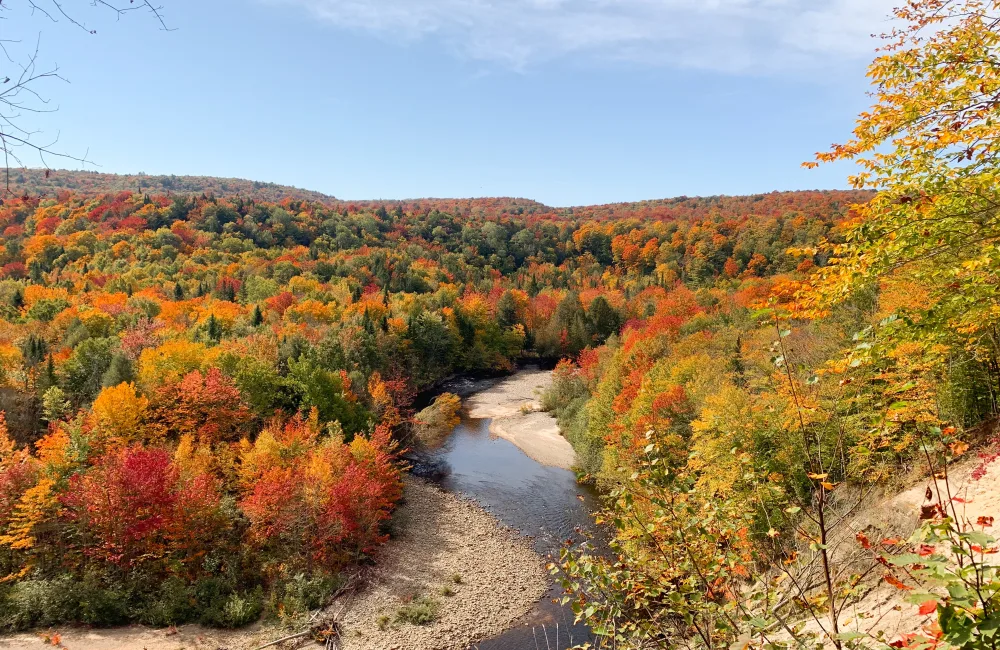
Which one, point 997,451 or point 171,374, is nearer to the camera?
point 997,451

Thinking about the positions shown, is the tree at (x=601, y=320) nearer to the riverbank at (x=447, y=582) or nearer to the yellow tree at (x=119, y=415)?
the riverbank at (x=447, y=582)

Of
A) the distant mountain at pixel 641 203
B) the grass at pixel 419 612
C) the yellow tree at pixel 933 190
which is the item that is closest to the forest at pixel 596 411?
the yellow tree at pixel 933 190

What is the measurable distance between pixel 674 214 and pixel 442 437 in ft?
413

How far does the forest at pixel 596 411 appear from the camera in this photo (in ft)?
16.1

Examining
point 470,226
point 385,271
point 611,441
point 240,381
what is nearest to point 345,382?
point 240,381

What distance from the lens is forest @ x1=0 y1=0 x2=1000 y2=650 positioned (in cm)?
490

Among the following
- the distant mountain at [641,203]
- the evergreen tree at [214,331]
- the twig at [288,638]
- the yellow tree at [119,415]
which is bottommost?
the twig at [288,638]

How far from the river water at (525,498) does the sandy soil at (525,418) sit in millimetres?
1017

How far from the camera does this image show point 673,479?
506 cm

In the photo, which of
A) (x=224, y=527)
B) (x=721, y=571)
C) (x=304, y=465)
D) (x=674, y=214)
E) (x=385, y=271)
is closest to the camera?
(x=721, y=571)

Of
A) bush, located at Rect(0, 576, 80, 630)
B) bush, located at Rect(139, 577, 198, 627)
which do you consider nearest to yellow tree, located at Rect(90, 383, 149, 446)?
bush, located at Rect(0, 576, 80, 630)

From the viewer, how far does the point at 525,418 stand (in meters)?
49.9

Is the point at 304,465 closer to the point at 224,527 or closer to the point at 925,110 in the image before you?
the point at 224,527

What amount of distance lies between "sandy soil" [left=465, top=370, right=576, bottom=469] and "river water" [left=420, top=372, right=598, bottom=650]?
3.34 ft
